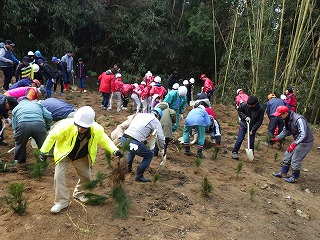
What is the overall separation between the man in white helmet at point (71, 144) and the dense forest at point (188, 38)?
8639 mm

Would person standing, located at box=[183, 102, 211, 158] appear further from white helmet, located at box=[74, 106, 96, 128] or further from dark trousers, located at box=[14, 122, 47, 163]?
white helmet, located at box=[74, 106, 96, 128]

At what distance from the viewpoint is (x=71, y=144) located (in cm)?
378

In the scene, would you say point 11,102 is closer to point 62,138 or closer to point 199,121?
point 62,138

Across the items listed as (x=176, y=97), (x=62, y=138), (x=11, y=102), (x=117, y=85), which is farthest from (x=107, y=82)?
(x=62, y=138)

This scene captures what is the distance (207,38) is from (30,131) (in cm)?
1344

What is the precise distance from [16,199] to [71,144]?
84cm

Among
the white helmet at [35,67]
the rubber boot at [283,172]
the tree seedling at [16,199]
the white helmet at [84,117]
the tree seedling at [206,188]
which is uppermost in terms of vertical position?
the white helmet at [84,117]

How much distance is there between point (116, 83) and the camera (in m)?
9.52

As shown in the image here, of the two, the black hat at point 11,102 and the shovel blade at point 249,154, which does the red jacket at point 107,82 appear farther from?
the shovel blade at point 249,154

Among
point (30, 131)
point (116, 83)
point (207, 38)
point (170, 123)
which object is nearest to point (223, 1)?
point (207, 38)

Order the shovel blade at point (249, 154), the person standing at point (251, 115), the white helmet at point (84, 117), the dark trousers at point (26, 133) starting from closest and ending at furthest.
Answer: the white helmet at point (84, 117) < the dark trousers at point (26, 133) < the person standing at point (251, 115) < the shovel blade at point (249, 154)

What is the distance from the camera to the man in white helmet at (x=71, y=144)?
3646 mm

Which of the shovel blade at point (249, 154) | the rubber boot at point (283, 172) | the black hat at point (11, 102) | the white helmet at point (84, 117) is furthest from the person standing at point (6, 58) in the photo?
the rubber boot at point (283, 172)

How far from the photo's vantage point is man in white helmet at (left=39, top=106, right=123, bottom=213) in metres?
3.65
